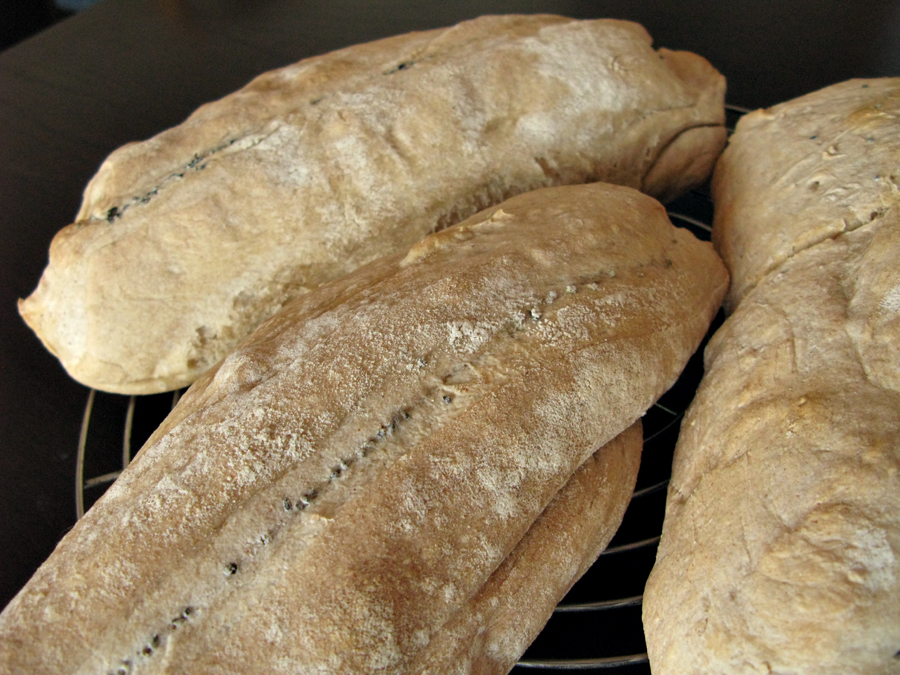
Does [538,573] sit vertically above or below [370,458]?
A: below

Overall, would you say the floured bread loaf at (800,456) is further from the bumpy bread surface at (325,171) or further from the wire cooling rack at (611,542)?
the bumpy bread surface at (325,171)

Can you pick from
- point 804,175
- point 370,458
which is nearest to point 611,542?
point 370,458

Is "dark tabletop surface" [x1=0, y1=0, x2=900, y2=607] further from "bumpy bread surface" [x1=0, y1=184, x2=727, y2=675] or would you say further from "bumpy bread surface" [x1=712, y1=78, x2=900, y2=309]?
"bumpy bread surface" [x1=0, y1=184, x2=727, y2=675]

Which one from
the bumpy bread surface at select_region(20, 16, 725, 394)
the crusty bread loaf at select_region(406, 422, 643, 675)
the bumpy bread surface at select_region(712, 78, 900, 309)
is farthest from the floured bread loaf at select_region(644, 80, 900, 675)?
the bumpy bread surface at select_region(20, 16, 725, 394)

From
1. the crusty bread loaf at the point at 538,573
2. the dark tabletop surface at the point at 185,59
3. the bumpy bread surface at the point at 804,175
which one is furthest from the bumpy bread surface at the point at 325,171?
the crusty bread loaf at the point at 538,573

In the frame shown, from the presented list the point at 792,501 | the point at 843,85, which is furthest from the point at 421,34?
the point at 792,501

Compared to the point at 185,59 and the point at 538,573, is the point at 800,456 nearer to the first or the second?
the point at 538,573

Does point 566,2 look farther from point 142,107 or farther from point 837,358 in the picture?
point 837,358
